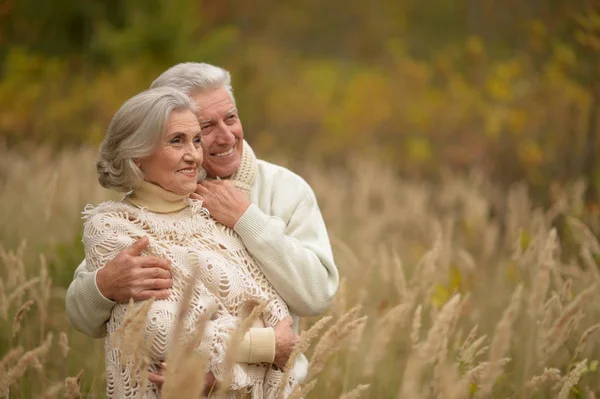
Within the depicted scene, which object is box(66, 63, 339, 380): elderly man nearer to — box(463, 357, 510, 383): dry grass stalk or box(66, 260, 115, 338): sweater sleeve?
box(66, 260, 115, 338): sweater sleeve

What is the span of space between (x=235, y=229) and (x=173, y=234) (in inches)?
9.1

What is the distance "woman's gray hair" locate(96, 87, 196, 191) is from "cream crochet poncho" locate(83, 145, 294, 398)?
4.2 inches

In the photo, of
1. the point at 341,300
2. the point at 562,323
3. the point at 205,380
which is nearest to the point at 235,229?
the point at 205,380

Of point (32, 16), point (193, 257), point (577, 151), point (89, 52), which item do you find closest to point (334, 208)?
point (577, 151)

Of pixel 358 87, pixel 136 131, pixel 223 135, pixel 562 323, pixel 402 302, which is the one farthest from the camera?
pixel 358 87

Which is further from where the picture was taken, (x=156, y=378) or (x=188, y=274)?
(x=188, y=274)

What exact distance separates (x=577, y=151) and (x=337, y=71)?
13194 mm

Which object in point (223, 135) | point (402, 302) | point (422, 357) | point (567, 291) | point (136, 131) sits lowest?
point (402, 302)

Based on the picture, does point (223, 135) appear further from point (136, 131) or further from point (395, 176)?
point (395, 176)

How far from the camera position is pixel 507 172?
813 centimetres

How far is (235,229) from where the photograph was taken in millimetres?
2516

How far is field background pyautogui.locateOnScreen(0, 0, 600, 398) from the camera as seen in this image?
288 cm

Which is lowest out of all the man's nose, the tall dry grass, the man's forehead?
the tall dry grass

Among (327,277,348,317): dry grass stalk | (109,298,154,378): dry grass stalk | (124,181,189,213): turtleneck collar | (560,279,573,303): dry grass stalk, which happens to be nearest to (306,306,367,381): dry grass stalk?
(109,298,154,378): dry grass stalk
